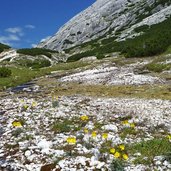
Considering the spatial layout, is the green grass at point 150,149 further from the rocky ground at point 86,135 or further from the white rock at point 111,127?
the white rock at point 111,127

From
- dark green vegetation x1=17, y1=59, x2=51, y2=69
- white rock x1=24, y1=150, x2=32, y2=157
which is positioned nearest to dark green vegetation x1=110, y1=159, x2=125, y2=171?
white rock x1=24, y1=150, x2=32, y2=157

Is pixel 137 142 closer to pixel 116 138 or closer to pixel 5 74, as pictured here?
pixel 116 138

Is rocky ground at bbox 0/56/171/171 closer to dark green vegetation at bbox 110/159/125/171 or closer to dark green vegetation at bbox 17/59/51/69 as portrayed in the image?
dark green vegetation at bbox 110/159/125/171

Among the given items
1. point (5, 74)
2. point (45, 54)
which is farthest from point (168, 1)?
point (5, 74)

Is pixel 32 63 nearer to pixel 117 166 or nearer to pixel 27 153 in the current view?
pixel 27 153

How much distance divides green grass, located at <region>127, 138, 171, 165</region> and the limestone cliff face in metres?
118

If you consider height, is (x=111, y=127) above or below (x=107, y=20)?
below

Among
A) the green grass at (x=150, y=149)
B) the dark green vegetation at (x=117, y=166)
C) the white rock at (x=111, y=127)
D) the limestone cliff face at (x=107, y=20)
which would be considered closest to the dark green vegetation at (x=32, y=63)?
the white rock at (x=111, y=127)

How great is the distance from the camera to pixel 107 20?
15650 centimetres

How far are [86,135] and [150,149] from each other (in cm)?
300

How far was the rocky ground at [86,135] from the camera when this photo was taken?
13.8 m

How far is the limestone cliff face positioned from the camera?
138 meters

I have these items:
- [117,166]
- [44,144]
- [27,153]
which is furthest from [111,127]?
[27,153]

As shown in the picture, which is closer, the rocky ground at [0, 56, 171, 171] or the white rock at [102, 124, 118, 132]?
the rocky ground at [0, 56, 171, 171]
